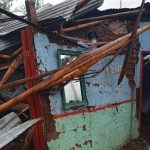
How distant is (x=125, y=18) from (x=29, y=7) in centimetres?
349

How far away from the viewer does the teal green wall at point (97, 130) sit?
812 cm

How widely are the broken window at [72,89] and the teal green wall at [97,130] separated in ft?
1.00

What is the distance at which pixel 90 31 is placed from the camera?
9.16 metres

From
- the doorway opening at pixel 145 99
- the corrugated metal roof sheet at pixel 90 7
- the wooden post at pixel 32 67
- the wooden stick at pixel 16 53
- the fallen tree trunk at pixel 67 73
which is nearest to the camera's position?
the fallen tree trunk at pixel 67 73

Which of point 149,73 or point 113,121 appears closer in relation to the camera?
point 113,121

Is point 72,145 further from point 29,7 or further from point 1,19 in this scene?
point 1,19

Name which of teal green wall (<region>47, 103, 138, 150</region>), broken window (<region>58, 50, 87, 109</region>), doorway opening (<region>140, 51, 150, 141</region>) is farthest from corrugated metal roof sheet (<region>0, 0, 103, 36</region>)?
doorway opening (<region>140, 51, 150, 141</region>)

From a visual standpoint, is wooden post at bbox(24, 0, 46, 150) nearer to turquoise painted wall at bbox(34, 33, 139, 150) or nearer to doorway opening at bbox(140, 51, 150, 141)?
turquoise painted wall at bbox(34, 33, 139, 150)

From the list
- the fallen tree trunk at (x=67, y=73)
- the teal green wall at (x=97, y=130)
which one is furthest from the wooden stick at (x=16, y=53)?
the teal green wall at (x=97, y=130)

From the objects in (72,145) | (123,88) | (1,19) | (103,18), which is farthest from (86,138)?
(1,19)

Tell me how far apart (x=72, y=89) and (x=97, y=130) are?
1326 millimetres

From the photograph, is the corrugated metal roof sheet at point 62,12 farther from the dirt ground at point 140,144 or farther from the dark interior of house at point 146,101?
the dirt ground at point 140,144

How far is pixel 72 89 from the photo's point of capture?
8570 mm

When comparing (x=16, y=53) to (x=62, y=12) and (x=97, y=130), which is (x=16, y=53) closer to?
(x=62, y=12)
